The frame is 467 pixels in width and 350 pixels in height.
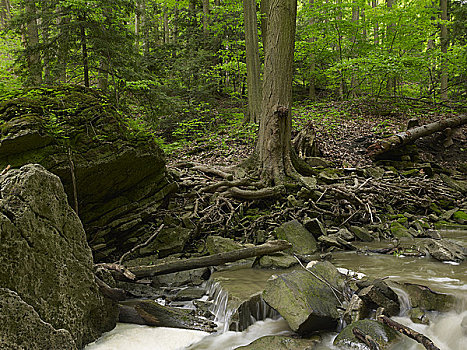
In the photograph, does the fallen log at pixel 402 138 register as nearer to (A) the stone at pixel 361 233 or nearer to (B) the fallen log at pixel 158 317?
(A) the stone at pixel 361 233

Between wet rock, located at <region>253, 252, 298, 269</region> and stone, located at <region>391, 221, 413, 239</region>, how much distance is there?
10.1 feet

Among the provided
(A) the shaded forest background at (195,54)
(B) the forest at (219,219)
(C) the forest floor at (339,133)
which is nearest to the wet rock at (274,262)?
(B) the forest at (219,219)

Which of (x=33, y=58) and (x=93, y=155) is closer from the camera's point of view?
(x=93, y=155)

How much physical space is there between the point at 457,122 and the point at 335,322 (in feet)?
40.5

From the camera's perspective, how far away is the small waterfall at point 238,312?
4.10 m

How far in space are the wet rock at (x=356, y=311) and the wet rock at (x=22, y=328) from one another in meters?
3.09

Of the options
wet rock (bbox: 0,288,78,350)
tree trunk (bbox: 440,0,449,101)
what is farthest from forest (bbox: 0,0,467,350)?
tree trunk (bbox: 440,0,449,101)

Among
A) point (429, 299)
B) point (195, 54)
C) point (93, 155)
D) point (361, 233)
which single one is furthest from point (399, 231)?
point (195, 54)

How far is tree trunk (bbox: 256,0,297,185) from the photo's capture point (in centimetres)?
815

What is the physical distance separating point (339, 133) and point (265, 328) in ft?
34.1

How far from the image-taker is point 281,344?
350 centimetres

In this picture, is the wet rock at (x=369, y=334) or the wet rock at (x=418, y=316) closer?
the wet rock at (x=369, y=334)

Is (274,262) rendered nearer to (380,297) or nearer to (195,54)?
(380,297)

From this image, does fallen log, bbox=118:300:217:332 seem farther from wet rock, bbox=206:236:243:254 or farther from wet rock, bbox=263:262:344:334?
wet rock, bbox=206:236:243:254
